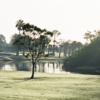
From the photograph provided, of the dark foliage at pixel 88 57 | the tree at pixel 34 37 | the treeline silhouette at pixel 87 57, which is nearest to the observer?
the tree at pixel 34 37

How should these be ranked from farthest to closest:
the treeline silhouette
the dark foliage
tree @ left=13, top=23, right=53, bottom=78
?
the dark foliage
the treeline silhouette
tree @ left=13, top=23, right=53, bottom=78

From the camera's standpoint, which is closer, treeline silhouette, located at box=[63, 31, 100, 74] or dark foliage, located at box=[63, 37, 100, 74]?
treeline silhouette, located at box=[63, 31, 100, 74]

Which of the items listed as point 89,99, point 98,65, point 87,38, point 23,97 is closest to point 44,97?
point 23,97

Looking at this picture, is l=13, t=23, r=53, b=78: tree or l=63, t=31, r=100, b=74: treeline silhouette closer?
l=13, t=23, r=53, b=78: tree

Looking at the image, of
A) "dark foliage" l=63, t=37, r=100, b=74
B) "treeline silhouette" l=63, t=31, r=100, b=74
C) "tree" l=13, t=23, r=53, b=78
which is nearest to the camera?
"tree" l=13, t=23, r=53, b=78

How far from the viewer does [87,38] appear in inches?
6580

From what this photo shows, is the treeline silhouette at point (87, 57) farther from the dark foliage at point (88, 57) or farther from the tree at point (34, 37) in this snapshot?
the tree at point (34, 37)

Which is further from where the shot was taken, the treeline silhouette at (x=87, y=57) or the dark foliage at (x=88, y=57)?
the dark foliage at (x=88, y=57)

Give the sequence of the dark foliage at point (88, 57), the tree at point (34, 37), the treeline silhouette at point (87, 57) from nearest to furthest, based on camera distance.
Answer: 1. the tree at point (34, 37)
2. the treeline silhouette at point (87, 57)
3. the dark foliage at point (88, 57)

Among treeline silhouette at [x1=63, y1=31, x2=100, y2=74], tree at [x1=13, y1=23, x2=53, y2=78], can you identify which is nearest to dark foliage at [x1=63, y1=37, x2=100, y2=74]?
treeline silhouette at [x1=63, y1=31, x2=100, y2=74]

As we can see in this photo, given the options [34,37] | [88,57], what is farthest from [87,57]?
[34,37]

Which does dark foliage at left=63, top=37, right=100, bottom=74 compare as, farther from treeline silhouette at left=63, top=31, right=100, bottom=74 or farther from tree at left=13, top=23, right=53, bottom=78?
tree at left=13, top=23, right=53, bottom=78

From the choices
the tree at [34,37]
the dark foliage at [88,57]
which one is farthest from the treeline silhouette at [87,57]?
the tree at [34,37]

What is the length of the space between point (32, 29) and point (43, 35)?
2.54 metres
